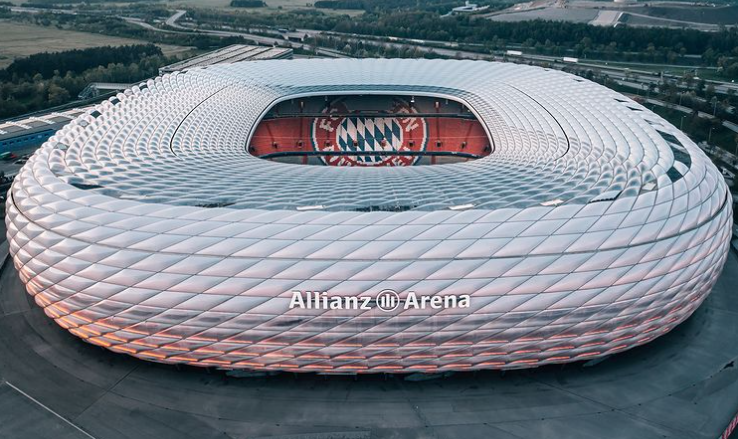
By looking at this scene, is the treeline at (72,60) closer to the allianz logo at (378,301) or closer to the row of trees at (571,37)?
the row of trees at (571,37)

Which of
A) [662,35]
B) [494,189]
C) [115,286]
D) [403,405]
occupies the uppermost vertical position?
[662,35]

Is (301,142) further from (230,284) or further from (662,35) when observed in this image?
(662,35)

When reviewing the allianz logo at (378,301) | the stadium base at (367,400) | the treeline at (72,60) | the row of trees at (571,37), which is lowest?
the stadium base at (367,400)

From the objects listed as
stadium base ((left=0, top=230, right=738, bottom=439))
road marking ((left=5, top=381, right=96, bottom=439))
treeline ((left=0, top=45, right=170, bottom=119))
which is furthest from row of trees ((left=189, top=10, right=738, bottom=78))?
road marking ((left=5, top=381, right=96, bottom=439))

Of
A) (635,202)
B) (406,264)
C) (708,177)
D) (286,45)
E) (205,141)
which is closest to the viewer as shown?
(406,264)

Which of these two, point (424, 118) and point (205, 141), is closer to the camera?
point (205, 141)

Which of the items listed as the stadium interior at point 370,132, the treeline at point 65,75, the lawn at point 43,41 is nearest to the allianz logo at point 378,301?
the stadium interior at point 370,132

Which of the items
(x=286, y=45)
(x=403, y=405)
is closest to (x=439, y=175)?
(x=403, y=405)
